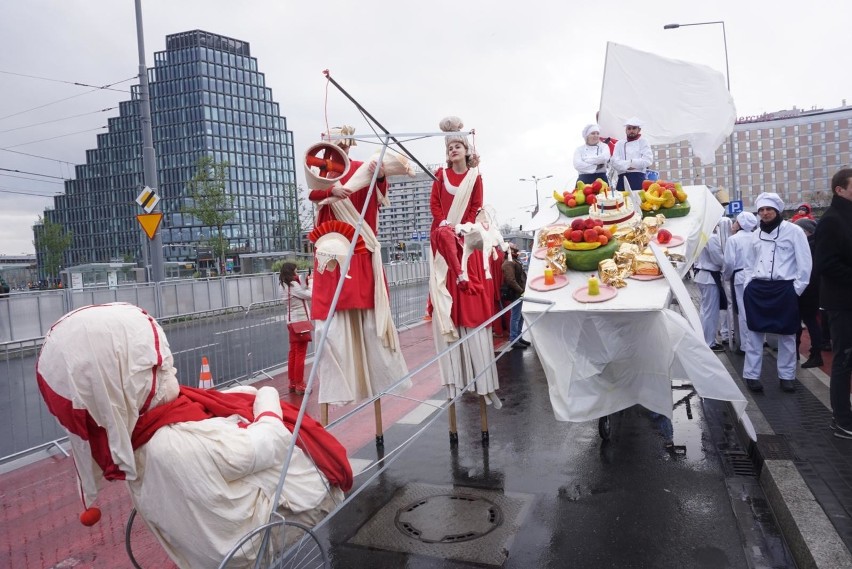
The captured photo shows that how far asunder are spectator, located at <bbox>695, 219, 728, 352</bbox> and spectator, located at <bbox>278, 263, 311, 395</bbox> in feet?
17.4

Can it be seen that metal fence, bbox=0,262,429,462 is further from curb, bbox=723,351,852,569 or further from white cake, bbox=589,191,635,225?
curb, bbox=723,351,852,569

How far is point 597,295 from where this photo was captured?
13.2 feet

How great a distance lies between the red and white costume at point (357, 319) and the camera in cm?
484

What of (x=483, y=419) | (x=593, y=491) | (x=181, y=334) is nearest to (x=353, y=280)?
(x=483, y=419)

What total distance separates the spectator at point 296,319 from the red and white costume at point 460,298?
10.5 feet

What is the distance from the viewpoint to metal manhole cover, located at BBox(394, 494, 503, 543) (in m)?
3.75

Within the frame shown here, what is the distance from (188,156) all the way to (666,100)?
9433cm

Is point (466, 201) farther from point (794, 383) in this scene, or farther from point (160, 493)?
point (794, 383)

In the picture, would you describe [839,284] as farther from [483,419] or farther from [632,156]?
[483,419]

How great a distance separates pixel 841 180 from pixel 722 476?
257cm

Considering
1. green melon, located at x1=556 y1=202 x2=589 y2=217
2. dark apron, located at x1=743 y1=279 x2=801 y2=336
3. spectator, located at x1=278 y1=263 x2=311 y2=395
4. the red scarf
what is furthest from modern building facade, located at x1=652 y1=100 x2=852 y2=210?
the red scarf

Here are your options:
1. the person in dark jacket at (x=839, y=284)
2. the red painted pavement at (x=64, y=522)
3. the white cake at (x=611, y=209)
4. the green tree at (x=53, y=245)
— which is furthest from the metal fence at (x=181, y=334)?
the green tree at (x=53, y=245)

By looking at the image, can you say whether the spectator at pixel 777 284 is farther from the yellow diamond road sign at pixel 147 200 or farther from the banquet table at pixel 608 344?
the yellow diamond road sign at pixel 147 200

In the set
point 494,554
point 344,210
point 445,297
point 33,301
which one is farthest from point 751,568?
point 33,301
